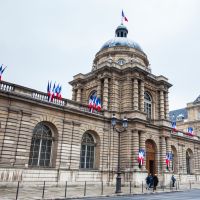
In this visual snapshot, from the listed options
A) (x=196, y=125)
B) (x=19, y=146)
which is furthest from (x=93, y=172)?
(x=196, y=125)

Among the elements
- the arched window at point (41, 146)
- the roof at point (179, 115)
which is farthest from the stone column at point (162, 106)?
the roof at point (179, 115)

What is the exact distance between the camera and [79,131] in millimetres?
25859

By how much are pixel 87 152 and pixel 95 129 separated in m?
2.68

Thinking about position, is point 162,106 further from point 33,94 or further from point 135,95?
point 33,94

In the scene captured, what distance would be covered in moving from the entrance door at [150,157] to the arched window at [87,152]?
7.67m

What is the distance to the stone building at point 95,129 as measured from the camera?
2111cm

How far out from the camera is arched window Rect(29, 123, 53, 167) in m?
22.7

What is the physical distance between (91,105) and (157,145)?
11030 mm

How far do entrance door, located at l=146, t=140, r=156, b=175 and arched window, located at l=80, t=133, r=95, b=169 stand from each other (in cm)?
767

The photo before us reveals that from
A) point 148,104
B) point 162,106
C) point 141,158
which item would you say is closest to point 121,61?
point 148,104

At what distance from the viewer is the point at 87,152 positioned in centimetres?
2708

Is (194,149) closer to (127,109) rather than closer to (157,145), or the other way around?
(157,145)

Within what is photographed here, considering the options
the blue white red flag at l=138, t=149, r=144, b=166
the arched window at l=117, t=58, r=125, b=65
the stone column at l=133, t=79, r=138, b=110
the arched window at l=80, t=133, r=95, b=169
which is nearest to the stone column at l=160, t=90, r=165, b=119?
the stone column at l=133, t=79, r=138, b=110

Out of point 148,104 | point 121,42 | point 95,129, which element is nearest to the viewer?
point 95,129
